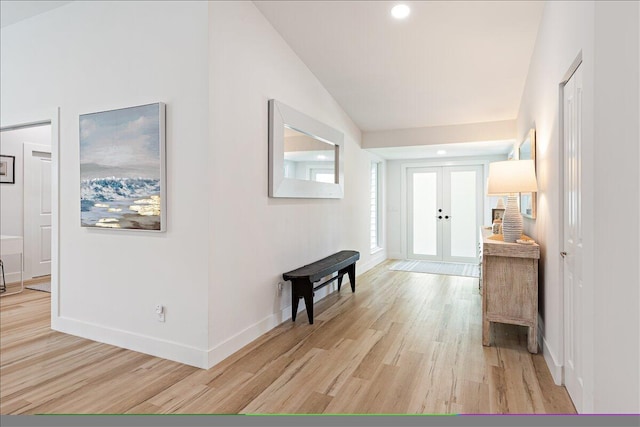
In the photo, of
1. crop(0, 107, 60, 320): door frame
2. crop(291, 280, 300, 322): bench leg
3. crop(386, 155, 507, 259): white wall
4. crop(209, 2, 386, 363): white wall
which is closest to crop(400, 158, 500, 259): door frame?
crop(386, 155, 507, 259): white wall

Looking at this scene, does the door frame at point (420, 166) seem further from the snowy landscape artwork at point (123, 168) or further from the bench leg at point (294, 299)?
the snowy landscape artwork at point (123, 168)

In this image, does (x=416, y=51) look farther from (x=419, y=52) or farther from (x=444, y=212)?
(x=444, y=212)

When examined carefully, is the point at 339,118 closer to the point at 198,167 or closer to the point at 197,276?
the point at 198,167

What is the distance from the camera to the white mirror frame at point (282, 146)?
3.21m

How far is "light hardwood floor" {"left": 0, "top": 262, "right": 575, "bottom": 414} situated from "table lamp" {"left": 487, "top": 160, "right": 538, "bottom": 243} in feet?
2.96

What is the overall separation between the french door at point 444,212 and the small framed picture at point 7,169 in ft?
20.1

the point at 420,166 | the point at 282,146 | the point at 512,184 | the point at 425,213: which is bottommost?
the point at 425,213

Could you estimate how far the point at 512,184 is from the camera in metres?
2.78

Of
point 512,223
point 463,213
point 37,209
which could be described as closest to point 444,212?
point 463,213

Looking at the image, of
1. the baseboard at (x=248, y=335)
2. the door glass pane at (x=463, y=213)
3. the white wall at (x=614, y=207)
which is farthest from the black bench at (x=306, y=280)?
the door glass pane at (x=463, y=213)

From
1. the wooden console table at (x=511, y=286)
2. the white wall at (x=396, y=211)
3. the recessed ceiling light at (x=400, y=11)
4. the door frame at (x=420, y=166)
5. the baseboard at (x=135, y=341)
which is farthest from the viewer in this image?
the white wall at (x=396, y=211)

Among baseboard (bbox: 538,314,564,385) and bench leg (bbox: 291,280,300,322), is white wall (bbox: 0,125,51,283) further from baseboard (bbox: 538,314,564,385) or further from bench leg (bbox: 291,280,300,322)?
baseboard (bbox: 538,314,564,385)

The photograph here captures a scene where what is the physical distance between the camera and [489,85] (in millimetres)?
4109

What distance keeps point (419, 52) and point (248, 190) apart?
219cm
